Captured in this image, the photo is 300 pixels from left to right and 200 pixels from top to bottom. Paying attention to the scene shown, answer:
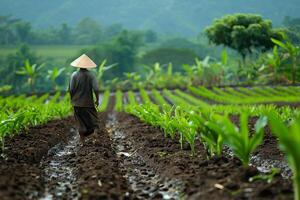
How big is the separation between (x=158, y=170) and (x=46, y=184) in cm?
160

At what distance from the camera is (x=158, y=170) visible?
21.0 ft

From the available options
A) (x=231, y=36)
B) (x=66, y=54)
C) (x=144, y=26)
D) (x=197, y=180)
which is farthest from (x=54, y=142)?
(x=144, y=26)

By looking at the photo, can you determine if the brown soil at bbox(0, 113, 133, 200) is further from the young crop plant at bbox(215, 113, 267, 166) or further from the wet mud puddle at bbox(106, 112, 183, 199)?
the young crop plant at bbox(215, 113, 267, 166)

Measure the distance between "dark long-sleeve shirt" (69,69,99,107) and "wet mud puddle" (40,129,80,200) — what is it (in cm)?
92

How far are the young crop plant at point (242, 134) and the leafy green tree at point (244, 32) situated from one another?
31.8 m

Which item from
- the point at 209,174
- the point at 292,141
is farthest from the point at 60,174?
the point at 292,141

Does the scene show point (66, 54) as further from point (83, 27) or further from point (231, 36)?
point (231, 36)

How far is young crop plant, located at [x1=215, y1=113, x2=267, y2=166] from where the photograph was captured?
174 inches

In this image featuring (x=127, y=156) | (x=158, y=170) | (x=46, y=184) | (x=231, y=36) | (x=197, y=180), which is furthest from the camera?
(x=231, y=36)

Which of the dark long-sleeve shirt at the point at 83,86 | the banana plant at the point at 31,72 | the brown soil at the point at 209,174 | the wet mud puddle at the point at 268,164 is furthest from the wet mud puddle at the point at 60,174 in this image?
the banana plant at the point at 31,72

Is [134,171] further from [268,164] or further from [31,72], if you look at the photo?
[31,72]

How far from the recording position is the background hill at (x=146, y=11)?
11569 cm

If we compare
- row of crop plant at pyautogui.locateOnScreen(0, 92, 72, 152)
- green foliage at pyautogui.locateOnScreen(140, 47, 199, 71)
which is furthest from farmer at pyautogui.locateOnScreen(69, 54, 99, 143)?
green foliage at pyautogui.locateOnScreen(140, 47, 199, 71)

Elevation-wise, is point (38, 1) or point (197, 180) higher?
point (38, 1)
